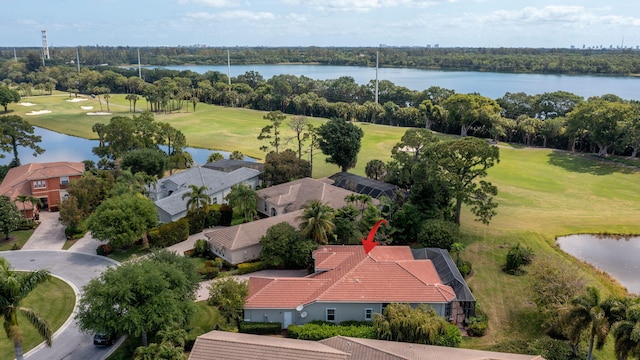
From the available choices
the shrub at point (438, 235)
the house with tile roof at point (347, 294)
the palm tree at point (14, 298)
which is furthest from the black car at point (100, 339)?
the shrub at point (438, 235)

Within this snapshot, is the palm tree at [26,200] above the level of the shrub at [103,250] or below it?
above

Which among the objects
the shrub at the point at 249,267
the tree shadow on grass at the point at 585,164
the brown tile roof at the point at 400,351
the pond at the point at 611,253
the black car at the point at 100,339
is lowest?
the black car at the point at 100,339

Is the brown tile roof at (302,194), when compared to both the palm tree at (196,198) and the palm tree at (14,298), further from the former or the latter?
the palm tree at (14,298)

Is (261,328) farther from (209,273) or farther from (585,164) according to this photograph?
(585,164)

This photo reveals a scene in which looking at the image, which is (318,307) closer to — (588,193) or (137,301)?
(137,301)

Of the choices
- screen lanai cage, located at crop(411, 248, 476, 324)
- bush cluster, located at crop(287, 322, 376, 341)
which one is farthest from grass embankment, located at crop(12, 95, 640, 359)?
bush cluster, located at crop(287, 322, 376, 341)

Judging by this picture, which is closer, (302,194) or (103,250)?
(103,250)

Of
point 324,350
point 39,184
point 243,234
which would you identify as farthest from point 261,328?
point 39,184
